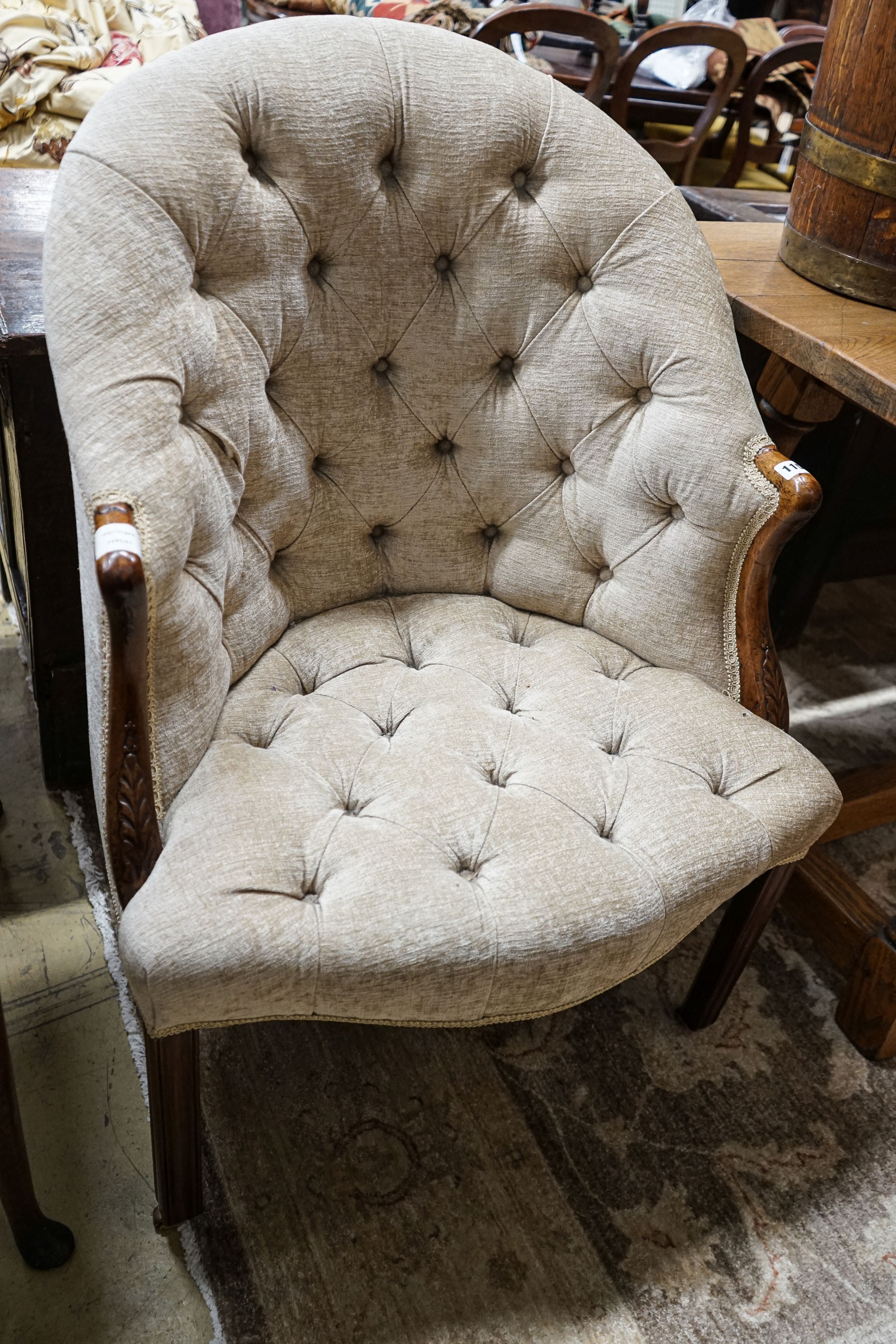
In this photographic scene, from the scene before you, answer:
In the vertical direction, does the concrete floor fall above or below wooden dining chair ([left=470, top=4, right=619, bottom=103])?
below

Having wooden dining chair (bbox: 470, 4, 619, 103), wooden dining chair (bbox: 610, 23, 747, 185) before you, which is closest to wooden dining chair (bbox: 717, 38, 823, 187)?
wooden dining chair (bbox: 610, 23, 747, 185)

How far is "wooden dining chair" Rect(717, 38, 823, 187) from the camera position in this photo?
2.71 m

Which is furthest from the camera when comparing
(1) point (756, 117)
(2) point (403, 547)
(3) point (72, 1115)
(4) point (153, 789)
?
(1) point (756, 117)

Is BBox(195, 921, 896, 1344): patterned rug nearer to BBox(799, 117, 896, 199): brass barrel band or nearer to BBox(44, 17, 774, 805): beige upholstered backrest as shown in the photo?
BBox(44, 17, 774, 805): beige upholstered backrest

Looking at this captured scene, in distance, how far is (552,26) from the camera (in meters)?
2.33

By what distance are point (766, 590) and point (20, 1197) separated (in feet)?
3.05

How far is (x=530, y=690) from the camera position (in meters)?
1.09

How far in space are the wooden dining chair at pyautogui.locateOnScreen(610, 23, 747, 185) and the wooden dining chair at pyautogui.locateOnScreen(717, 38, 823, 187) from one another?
90 millimetres

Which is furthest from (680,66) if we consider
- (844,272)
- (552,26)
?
(844,272)

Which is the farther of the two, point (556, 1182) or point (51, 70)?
point (51, 70)

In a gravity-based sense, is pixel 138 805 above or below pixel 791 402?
below

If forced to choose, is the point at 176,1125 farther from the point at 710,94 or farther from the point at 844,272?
the point at 710,94

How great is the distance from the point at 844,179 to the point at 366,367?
0.57 meters

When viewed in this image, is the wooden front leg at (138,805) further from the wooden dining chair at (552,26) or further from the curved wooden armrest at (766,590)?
the wooden dining chair at (552,26)
